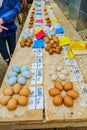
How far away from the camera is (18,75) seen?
47.0 inches

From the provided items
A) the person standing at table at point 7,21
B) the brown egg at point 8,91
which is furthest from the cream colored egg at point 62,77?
the person standing at table at point 7,21

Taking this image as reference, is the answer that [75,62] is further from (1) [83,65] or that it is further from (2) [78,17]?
(2) [78,17]

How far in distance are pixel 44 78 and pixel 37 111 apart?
0.31 metres

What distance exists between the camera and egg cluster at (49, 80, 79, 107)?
0.91 meters

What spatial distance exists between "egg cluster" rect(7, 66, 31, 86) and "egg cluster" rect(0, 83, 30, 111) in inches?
1.8

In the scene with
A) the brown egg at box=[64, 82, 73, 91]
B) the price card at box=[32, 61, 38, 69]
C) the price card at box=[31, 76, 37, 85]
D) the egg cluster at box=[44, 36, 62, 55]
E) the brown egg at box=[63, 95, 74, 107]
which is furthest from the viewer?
the egg cluster at box=[44, 36, 62, 55]

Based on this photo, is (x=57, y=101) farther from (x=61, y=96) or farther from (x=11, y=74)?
(x=11, y=74)

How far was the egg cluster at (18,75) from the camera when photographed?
1095 mm

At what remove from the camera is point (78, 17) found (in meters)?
2.62

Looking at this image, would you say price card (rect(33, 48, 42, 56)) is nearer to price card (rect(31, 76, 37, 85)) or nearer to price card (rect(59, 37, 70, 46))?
price card (rect(59, 37, 70, 46))

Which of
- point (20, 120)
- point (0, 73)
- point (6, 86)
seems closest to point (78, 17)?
point (0, 73)

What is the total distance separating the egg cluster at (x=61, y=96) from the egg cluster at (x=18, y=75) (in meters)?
0.21

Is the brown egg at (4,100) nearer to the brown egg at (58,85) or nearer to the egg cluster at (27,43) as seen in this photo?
the brown egg at (58,85)

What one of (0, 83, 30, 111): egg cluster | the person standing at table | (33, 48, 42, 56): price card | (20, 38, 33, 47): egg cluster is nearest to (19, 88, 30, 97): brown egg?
(0, 83, 30, 111): egg cluster
